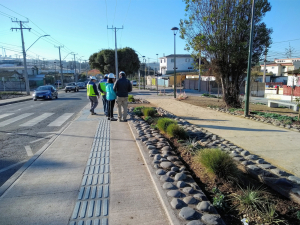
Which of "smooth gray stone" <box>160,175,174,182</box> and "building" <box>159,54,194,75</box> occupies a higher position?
"building" <box>159,54,194,75</box>

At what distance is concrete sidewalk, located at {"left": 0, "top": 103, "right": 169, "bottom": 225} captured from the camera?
3.01 m

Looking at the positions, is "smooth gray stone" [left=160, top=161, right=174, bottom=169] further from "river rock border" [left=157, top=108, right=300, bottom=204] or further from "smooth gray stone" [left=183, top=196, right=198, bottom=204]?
"river rock border" [left=157, top=108, right=300, bottom=204]

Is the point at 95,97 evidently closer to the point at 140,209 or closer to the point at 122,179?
the point at 122,179

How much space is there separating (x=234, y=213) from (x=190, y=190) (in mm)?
642

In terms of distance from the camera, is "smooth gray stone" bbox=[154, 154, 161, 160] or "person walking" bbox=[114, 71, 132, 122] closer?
"smooth gray stone" bbox=[154, 154, 161, 160]

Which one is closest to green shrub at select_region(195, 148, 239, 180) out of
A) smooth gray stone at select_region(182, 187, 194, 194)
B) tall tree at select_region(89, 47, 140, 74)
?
smooth gray stone at select_region(182, 187, 194, 194)

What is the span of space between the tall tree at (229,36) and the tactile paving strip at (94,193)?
944cm

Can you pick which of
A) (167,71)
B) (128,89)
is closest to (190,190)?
(128,89)

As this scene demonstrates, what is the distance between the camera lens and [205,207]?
3.00 m

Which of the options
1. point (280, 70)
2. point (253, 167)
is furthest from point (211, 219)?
point (280, 70)

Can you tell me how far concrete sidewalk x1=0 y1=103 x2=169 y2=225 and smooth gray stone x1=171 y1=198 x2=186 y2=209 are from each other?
A: 0.19 metres

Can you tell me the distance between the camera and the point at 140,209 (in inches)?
124

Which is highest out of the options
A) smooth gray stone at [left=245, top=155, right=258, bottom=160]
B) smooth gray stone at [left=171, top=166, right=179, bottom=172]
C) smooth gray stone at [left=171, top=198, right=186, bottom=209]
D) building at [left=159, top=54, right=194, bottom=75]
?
building at [left=159, top=54, right=194, bottom=75]

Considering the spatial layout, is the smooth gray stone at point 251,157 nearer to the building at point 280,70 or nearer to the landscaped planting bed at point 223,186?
the landscaped planting bed at point 223,186
